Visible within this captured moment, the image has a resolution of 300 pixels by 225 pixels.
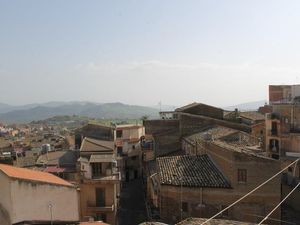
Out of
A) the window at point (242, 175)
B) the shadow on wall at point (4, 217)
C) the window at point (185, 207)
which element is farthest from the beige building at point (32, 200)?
the window at point (242, 175)

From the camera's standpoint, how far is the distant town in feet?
68.8

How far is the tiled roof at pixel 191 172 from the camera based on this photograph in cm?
2881

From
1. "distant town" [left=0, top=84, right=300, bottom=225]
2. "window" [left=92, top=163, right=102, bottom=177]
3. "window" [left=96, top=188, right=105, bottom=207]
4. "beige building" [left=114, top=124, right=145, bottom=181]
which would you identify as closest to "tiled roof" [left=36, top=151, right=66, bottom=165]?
"distant town" [left=0, top=84, right=300, bottom=225]

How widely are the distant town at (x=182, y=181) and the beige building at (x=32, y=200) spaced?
0.05m

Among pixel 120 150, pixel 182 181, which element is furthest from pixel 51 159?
pixel 120 150

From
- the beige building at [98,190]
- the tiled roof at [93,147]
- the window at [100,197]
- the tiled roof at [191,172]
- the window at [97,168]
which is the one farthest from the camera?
the tiled roof at [93,147]

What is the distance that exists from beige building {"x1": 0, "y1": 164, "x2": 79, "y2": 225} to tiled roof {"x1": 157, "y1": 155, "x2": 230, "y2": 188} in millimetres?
8921

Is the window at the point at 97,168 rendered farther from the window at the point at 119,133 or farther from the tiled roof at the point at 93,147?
the window at the point at 119,133

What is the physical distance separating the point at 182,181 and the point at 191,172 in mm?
1583

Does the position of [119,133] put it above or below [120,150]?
above

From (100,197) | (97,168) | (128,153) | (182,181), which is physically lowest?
(128,153)

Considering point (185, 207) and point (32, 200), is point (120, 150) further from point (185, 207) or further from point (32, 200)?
point (32, 200)

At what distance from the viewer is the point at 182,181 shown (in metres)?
29.1

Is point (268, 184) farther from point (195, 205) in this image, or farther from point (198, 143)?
point (198, 143)
